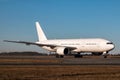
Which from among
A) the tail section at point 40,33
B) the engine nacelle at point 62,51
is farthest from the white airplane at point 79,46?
the tail section at point 40,33

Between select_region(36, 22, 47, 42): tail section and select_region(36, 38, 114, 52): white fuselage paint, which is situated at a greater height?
select_region(36, 22, 47, 42): tail section

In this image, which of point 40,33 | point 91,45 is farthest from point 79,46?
point 40,33

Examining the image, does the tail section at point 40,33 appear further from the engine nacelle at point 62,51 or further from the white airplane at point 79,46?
the engine nacelle at point 62,51

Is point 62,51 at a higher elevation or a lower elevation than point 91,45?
lower

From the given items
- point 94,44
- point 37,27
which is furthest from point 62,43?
point 37,27

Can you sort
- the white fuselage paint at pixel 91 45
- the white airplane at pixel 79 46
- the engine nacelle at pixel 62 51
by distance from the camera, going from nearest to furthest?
the white fuselage paint at pixel 91 45
the white airplane at pixel 79 46
the engine nacelle at pixel 62 51

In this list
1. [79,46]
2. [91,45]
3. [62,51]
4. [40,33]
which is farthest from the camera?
[40,33]

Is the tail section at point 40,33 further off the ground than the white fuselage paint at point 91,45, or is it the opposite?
the tail section at point 40,33

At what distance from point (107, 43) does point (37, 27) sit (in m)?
30.9

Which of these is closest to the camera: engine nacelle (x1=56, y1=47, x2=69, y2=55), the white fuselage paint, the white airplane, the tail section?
the white fuselage paint

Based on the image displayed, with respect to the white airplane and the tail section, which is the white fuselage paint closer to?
the white airplane

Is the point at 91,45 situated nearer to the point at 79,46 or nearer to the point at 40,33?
the point at 79,46

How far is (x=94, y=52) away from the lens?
7744cm

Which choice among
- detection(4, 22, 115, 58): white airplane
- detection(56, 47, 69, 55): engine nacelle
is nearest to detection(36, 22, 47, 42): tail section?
detection(4, 22, 115, 58): white airplane
